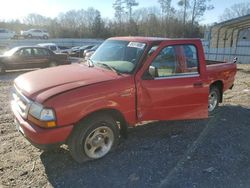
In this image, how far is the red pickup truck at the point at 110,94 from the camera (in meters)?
3.62

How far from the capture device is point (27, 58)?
1523 cm

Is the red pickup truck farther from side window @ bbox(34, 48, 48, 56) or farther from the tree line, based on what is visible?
the tree line

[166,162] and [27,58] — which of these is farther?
[27,58]

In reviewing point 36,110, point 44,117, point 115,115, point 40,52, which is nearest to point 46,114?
point 44,117

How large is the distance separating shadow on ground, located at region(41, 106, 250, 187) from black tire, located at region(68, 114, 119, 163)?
15cm

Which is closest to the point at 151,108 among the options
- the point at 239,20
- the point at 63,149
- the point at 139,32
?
the point at 63,149

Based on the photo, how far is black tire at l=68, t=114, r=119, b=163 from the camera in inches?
151

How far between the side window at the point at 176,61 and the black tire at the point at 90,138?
3.87 feet

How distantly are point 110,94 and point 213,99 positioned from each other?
381 centimetres

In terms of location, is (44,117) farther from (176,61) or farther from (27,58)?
(27,58)

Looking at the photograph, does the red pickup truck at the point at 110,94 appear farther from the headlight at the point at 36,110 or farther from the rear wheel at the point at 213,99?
the rear wheel at the point at 213,99

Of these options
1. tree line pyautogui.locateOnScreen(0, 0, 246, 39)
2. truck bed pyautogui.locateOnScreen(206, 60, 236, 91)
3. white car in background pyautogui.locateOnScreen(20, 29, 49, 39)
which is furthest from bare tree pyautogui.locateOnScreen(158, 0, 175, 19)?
truck bed pyautogui.locateOnScreen(206, 60, 236, 91)

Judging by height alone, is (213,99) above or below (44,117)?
below

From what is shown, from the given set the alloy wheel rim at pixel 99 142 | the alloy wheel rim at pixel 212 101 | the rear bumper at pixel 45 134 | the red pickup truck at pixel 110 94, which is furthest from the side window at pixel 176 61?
the alloy wheel rim at pixel 212 101
